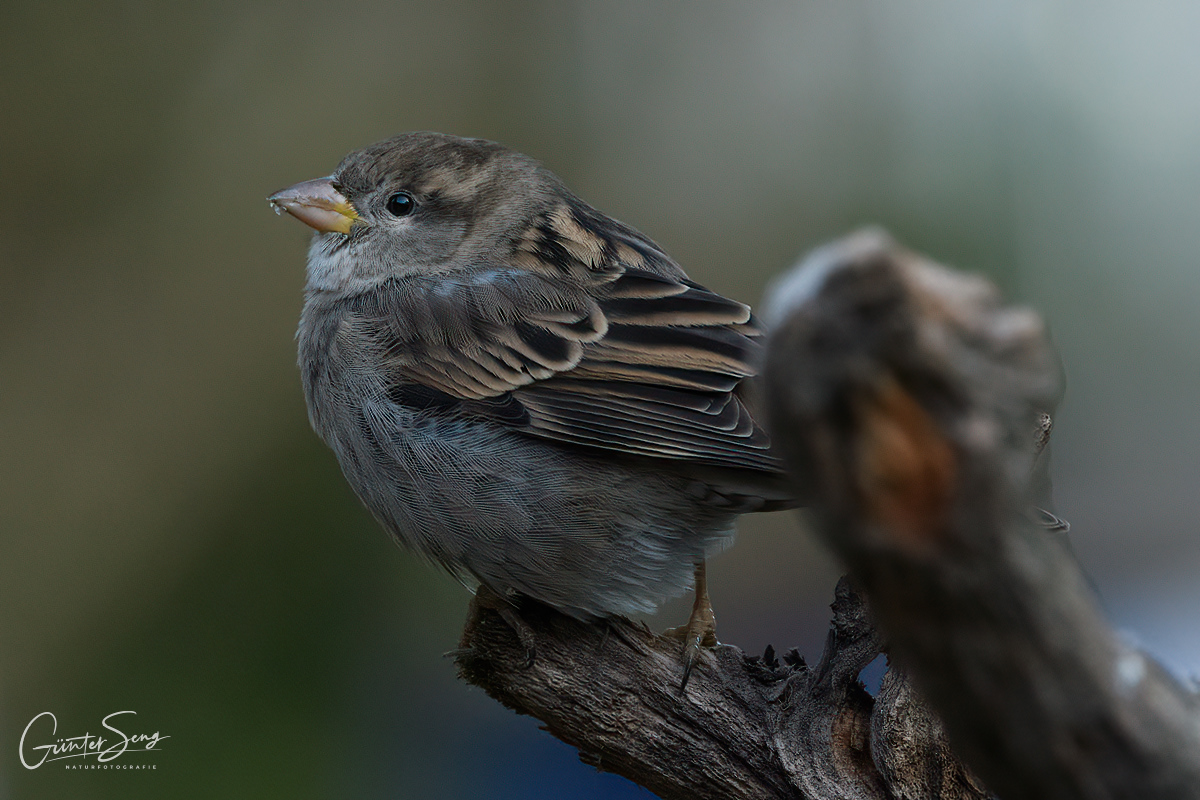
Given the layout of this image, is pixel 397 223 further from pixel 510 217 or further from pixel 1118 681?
pixel 1118 681

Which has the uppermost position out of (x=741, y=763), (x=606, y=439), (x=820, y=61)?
(x=820, y=61)

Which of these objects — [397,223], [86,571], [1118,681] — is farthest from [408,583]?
[1118,681]

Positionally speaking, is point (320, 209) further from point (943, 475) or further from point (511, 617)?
point (943, 475)

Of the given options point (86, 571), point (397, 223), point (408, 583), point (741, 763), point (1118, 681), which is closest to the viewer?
point (1118, 681)

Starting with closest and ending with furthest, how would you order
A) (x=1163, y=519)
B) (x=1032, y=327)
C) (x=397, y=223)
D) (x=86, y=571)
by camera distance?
(x=1032, y=327) < (x=397, y=223) < (x=86, y=571) < (x=1163, y=519)

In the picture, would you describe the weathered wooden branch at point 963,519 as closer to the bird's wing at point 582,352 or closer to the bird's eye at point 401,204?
the bird's wing at point 582,352

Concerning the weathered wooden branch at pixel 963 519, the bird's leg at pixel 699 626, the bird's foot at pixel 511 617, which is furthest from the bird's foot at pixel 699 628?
the weathered wooden branch at pixel 963 519
